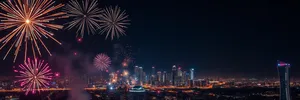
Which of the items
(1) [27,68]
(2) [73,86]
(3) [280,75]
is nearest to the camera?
(1) [27,68]

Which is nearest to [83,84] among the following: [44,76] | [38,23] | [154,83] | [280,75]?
[44,76]

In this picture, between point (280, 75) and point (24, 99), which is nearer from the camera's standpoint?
point (24, 99)

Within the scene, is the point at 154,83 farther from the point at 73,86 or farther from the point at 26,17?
the point at 26,17

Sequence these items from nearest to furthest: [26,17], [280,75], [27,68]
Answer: [26,17] < [27,68] < [280,75]

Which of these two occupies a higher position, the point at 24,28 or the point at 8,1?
the point at 8,1

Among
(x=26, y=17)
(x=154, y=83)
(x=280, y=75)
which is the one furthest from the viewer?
(x=154, y=83)

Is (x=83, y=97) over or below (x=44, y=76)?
below

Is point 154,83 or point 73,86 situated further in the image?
point 154,83

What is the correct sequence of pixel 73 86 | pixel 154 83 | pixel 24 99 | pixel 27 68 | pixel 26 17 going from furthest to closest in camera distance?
pixel 154 83 < pixel 73 86 < pixel 24 99 < pixel 27 68 < pixel 26 17

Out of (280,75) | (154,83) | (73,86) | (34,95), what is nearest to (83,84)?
(73,86)
